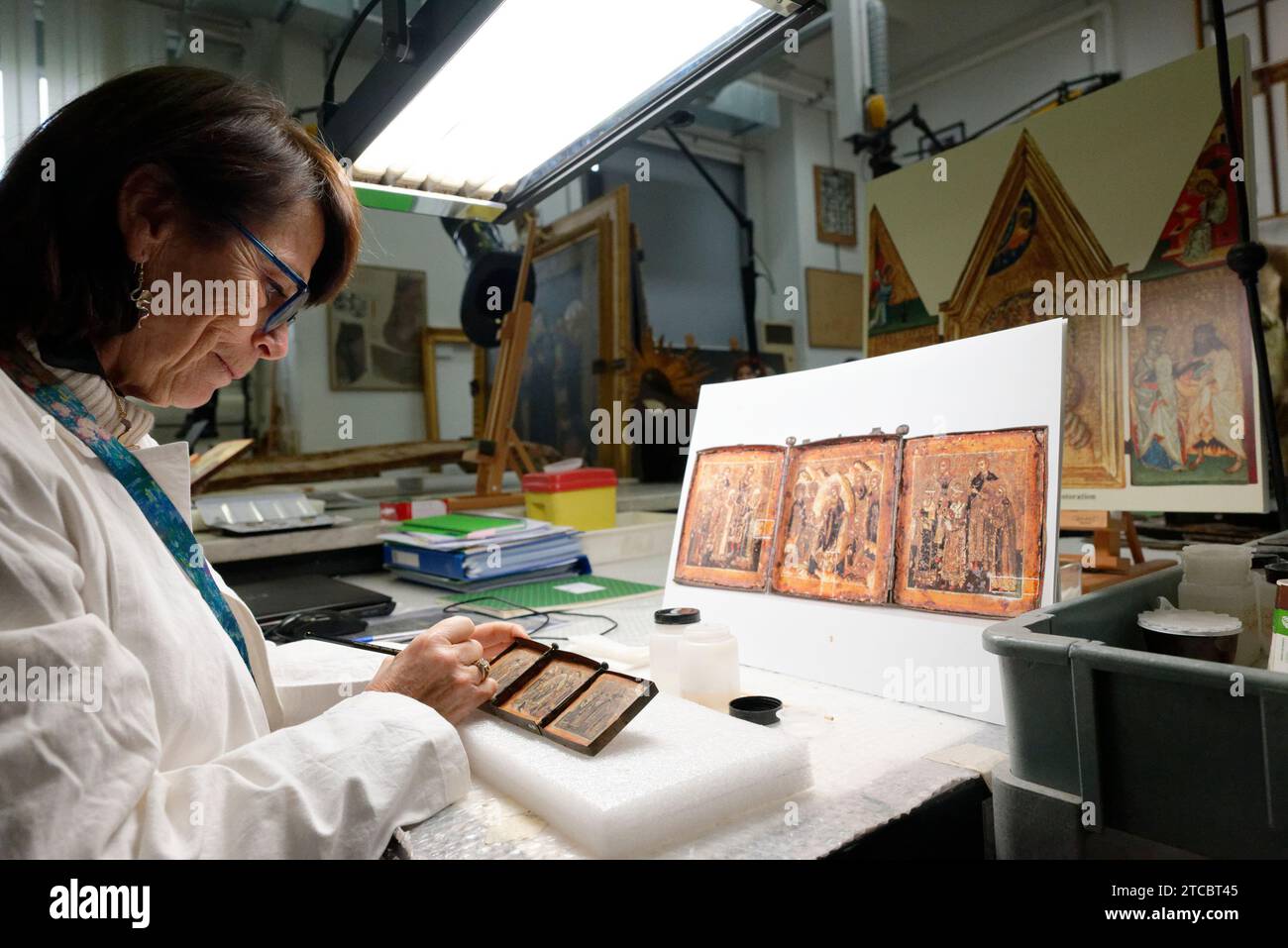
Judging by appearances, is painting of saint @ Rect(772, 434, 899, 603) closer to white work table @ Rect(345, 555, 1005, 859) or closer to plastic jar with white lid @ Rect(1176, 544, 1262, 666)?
white work table @ Rect(345, 555, 1005, 859)

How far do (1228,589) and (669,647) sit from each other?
59cm

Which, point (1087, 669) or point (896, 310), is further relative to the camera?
point (896, 310)

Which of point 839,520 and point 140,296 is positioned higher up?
point 140,296

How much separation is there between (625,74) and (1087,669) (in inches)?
41.4

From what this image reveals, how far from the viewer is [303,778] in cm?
59

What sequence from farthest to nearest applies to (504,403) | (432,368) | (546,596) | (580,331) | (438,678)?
(432,368) < (580,331) < (504,403) < (546,596) < (438,678)

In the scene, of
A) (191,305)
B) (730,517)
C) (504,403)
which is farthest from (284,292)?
(504,403)

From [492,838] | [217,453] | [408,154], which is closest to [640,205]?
[217,453]

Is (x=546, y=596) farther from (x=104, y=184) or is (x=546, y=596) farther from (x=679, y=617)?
(x=104, y=184)

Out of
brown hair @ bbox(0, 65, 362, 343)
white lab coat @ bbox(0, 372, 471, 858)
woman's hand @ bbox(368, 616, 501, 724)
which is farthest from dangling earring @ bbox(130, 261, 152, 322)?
woman's hand @ bbox(368, 616, 501, 724)

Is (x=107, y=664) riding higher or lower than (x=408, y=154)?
lower

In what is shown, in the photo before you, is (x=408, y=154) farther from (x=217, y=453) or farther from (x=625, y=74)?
(x=217, y=453)

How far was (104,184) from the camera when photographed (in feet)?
2.32

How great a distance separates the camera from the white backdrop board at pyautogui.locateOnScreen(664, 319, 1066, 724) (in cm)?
85
